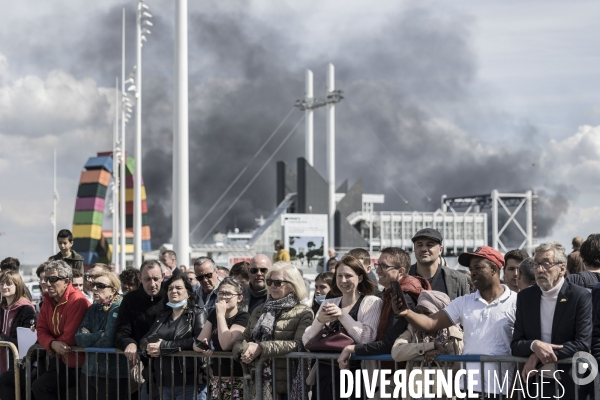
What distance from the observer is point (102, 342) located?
792 centimetres

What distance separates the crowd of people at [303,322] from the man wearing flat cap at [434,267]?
1 centimetres

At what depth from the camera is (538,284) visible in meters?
5.80

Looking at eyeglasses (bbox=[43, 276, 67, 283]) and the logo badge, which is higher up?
eyeglasses (bbox=[43, 276, 67, 283])

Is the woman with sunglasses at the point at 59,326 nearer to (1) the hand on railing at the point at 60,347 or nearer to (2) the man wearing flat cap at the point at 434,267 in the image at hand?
(1) the hand on railing at the point at 60,347

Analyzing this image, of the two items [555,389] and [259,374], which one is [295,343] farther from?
[555,389]

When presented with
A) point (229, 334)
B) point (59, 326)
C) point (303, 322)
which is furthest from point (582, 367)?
point (59, 326)

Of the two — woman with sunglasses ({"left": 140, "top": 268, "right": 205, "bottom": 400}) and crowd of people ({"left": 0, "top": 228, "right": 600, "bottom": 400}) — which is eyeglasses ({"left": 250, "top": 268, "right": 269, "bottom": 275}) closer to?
crowd of people ({"left": 0, "top": 228, "right": 600, "bottom": 400})

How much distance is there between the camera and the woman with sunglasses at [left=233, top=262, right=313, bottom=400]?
6.79 m

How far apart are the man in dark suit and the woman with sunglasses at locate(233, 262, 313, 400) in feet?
6.00

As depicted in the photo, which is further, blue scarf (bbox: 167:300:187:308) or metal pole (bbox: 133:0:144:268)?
metal pole (bbox: 133:0:144:268)

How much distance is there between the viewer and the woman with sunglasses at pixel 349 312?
6.39 m

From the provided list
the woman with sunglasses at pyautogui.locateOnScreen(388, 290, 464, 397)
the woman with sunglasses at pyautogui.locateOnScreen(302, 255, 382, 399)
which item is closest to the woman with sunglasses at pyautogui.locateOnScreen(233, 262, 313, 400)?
the woman with sunglasses at pyautogui.locateOnScreen(302, 255, 382, 399)

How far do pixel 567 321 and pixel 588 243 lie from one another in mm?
1576

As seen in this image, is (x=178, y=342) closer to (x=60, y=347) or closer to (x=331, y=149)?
(x=60, y=347)
